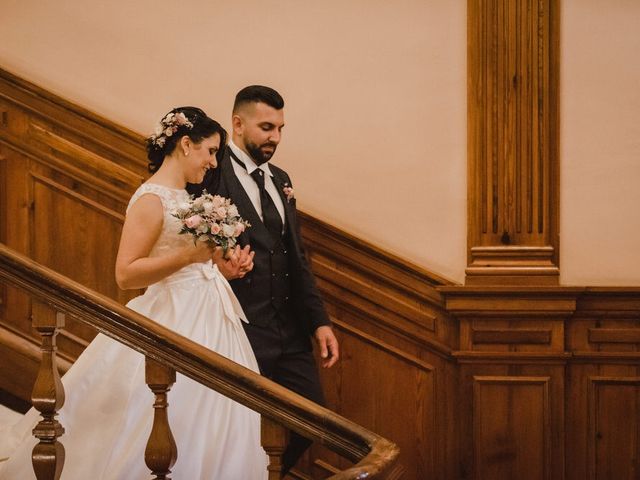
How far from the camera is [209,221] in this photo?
2.90 m

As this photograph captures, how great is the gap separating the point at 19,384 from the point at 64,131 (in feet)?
3.72

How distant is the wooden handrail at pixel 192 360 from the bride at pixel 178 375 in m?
0.47

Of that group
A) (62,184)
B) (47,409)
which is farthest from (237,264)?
(62,184)

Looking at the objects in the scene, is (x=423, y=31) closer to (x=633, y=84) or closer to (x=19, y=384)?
(x=633, y=84)

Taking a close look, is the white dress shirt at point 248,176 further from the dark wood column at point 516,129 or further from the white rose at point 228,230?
the dark wood column at point 516,129

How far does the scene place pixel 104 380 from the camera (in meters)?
2.74

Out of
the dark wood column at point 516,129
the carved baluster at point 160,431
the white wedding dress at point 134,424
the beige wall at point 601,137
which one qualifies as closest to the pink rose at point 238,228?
the white wedding dress at point 134,424

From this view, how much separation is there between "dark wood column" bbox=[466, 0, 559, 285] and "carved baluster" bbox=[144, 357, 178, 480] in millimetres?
2043

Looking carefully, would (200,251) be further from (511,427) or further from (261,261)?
(511,427)

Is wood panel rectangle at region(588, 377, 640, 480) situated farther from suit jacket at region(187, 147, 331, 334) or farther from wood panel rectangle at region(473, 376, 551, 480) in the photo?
suit jacket at region(187, 147, 331, 334)

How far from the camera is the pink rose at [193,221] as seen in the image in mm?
2857

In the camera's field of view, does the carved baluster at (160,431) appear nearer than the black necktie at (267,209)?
Yes

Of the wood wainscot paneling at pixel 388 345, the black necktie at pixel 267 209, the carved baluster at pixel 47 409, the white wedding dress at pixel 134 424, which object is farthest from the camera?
the wood wainscot paneling at pixel 388 345

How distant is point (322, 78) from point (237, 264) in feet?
4.39
